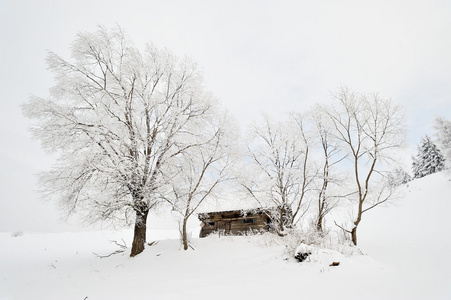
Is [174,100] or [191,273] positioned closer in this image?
[191,273]

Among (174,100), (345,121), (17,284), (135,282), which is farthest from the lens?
(345,121)

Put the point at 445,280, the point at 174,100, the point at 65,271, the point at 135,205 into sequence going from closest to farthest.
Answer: the point at 445,280
the point at 65,271
the point at 135,205
the point at 174,100

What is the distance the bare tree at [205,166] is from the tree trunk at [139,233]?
1691mm

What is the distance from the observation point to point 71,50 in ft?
34.9

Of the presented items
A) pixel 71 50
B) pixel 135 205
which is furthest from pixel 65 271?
pixel 71 50

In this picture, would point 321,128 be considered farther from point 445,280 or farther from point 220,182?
point 445,280

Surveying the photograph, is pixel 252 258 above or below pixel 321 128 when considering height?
below

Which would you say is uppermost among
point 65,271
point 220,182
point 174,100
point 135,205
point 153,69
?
point 153,69

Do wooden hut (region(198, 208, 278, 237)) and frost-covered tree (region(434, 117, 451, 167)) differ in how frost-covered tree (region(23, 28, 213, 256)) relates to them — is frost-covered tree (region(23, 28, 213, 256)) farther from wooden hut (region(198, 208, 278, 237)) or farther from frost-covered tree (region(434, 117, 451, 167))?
frost-covered tree (region(434, 117, 451, 167))

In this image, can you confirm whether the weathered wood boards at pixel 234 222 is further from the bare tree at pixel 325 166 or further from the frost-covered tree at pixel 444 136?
the frost-covered tree at pixel 444 136

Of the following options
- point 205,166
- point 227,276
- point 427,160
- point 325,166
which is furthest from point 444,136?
point 227,276

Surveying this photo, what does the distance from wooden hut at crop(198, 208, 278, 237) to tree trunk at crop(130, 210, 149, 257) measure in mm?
7735

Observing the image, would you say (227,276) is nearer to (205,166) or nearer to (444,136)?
(205,166)

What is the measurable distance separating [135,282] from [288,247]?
18.2 ft
